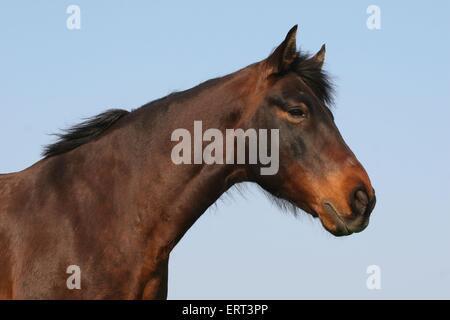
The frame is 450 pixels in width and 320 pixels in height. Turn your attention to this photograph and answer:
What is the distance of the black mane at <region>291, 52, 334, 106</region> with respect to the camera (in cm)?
867

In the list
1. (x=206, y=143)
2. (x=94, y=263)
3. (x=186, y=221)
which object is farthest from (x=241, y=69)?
(x=94, y=263)

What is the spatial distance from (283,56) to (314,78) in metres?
0.44

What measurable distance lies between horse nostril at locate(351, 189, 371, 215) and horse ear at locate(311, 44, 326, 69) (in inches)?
66.1

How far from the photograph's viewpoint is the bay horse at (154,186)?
26.1 feet

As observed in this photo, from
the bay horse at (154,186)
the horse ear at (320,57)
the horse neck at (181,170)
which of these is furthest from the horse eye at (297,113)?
the horse ear at (320,57)

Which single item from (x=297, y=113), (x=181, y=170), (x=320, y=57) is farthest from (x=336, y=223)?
(x=320, y=57)

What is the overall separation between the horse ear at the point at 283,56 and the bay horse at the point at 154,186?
1 cm

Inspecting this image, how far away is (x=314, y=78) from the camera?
28.5 feet

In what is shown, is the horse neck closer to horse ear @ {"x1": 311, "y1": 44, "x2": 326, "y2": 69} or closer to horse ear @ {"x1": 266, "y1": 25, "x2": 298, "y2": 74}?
horse ear @ {"x1": 266, "y1": 25, "x2": 298, "y2": 74}

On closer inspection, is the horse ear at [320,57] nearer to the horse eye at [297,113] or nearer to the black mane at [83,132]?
the horse eye at [297,113]

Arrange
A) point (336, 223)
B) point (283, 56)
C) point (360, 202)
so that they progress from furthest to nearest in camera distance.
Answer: point (283, 56) → point (336, 223) → point (360, 202)

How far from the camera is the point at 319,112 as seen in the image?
8.23m

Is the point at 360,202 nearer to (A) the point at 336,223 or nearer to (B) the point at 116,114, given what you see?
(A) the point at 336,223
